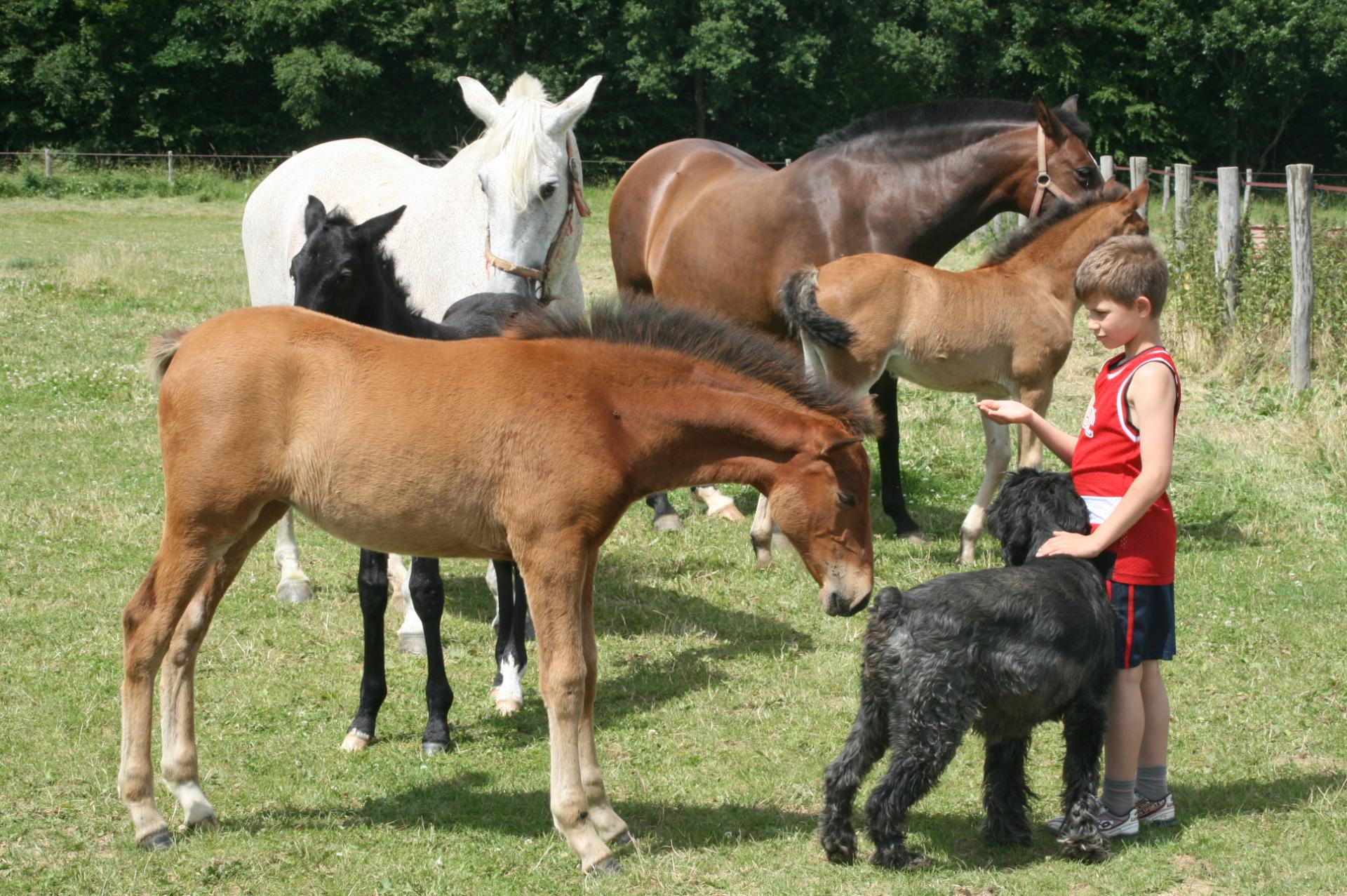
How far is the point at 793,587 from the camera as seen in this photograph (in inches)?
260

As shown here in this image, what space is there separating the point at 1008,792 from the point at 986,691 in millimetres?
529

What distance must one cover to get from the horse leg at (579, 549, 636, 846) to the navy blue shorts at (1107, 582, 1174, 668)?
166 cm

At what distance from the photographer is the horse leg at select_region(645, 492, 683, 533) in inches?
306

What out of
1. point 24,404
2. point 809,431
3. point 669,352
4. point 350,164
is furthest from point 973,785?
point 24,404

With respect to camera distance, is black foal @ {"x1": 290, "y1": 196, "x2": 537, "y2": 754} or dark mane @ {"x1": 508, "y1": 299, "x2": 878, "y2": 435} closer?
dark mane @ {"x1": 508, "y1": 299, "x2": 878, "y2": 435}

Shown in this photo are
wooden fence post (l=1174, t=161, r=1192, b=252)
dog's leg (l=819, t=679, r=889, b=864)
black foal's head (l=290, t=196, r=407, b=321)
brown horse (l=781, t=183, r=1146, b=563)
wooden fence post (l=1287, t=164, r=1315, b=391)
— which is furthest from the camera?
wooden fence post (l=1174, t=161, r=1192, b=252)

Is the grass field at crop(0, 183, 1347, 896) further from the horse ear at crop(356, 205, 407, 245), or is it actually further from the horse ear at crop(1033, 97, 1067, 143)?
the horse ear at crop(1033, 97, 1067, 143)

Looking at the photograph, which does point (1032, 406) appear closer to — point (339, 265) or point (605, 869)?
point (339, 265)

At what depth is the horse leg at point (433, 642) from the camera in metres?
4.70

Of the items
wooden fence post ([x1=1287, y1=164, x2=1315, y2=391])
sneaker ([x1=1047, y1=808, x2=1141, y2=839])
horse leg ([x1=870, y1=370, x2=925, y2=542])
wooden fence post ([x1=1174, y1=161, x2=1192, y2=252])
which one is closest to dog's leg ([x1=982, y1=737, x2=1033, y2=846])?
sneaker ([x1=1047, y1=808, x2=1141, y2=839])

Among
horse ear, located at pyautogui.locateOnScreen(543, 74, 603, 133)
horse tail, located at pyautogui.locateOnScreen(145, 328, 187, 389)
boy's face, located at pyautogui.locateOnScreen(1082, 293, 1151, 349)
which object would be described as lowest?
horse tail, located at pyautogui.locateOnScreen(145, 328, 187, 389)

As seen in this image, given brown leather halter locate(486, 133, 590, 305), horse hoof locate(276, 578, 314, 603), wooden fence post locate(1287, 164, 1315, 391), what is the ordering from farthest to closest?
wooden fence post locate(1287, 164, 1315, 391)
horse hoof locate(276, 578, 314, 603)
brown leather halter locate(486, 133, 590, 305)

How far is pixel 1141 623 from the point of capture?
380 cm

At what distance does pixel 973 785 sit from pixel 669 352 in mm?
1941
